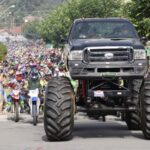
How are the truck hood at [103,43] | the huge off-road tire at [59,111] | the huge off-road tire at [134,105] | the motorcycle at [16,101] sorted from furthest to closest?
the motorcycle at [16,101], the huge off-road tire at [134,105], the truck hood at [103,43], the huge off-road tire at [59,111]

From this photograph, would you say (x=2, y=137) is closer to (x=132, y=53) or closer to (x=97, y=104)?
(x=97, y=104)

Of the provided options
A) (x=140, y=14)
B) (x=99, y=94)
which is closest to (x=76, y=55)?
(x=99, y=94)

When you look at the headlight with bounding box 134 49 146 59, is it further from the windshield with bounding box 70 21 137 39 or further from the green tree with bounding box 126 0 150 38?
the green tree with bounding box 126 0 150 38

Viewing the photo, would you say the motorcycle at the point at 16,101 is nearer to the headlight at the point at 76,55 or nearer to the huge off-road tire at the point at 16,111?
the huge off-road tire at the point at 16,111

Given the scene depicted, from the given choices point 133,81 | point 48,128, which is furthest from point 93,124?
point 48,128

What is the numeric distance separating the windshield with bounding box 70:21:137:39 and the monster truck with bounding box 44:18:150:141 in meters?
0.68

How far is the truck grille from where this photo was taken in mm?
14422

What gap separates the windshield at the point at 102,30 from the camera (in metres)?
15.8

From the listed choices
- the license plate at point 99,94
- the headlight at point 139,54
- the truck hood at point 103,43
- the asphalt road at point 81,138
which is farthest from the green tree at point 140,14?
the license plate at point 99,94

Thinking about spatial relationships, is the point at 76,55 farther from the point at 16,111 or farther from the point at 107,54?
the point at 16,111

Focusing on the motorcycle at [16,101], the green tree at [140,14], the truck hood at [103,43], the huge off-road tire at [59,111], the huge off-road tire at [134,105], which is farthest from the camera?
the green tree at [140,14]

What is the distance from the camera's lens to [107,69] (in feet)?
47.2

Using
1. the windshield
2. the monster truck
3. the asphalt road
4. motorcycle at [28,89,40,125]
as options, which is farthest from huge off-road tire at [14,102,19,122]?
the monster truck

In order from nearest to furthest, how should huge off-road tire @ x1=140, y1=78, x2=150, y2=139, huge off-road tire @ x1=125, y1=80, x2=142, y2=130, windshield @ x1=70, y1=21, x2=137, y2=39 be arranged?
huge off-road tire @ x1=140, y1=78, x2=150, y2=139, huge off-road tire @ x1=125, y1=80, x2=142, y2=130, windshield @ x1=70, y1=21, x2=137, y2=39
